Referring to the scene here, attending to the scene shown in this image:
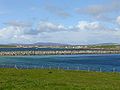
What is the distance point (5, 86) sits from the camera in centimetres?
4056

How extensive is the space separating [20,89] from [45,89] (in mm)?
2875

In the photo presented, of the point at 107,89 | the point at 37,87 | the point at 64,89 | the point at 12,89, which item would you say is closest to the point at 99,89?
the point at 107,89

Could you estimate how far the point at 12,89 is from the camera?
38500 millimetres

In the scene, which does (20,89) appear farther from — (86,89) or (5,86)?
(86,89)

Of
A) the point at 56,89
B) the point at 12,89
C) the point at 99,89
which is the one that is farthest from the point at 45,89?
the point at 99,89

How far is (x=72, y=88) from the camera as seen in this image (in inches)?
1606

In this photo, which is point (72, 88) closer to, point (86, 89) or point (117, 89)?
point (86, 89)

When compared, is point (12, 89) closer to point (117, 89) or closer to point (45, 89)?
point (45, 89)

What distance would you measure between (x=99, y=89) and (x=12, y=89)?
10.4m

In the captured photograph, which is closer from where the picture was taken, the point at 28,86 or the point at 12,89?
the point at 12,89

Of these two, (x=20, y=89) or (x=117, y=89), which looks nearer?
(x=20, y=89)

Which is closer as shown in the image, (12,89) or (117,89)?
(12,89)

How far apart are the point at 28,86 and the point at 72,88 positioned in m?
5.42

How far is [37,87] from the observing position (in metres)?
40.7
